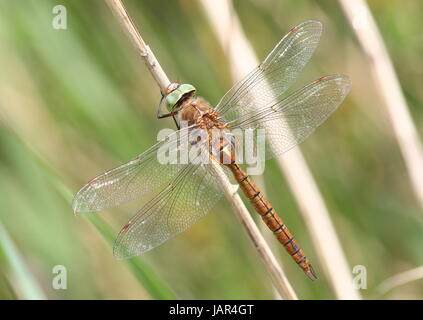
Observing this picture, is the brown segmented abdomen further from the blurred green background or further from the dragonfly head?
the blurred green background

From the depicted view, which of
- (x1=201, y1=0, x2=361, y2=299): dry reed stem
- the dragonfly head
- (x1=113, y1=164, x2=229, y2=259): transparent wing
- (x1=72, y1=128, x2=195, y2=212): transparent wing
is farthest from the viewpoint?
(x1=201, y1=0, x2=361, y2=299): dry reed stem

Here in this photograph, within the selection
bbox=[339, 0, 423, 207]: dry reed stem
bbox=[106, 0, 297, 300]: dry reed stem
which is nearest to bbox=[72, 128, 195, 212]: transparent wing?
bbox=[106, 0, 297, 300]: dry reed stem

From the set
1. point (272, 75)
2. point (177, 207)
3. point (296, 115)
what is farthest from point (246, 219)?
point (272, 75)

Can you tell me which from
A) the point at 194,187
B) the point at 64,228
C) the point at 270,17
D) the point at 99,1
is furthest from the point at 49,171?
the point at 270,17

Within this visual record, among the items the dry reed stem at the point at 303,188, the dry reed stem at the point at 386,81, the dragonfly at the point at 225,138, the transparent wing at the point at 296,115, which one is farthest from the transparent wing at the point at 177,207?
the dry reed stem at the point at 386,81

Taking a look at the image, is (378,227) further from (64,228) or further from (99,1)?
(99,1)

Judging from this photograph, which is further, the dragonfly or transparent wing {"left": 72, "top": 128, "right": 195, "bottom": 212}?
the dragonfly

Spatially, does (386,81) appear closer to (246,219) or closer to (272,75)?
(272,75)
